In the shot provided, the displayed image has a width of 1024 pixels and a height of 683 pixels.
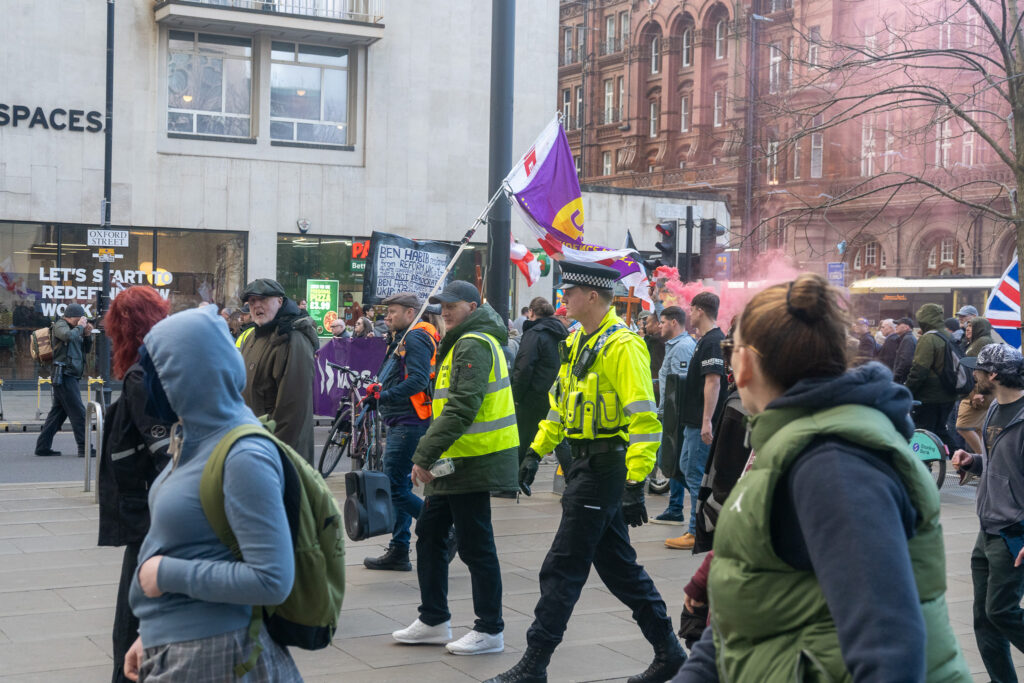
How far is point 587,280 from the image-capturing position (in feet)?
18.6

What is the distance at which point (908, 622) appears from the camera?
6.51 ft

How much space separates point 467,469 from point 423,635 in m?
0.92

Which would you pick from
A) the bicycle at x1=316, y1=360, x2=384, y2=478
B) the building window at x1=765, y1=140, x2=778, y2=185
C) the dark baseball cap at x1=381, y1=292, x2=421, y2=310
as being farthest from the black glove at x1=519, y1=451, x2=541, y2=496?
the building window at x1=765, y1=140, x2=778, y2=185

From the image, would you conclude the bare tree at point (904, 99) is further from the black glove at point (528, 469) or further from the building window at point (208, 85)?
the building window at point (208, 85)

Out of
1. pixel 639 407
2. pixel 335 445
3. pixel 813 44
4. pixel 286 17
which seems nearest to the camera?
pixel 639 407

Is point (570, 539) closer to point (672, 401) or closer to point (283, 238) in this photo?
point (672, 401)

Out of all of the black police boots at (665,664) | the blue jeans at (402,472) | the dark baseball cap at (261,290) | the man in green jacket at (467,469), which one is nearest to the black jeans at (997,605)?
the black police boots at (665,664)

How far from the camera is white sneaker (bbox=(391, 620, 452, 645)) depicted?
5980mm

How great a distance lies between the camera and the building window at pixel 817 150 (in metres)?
11.7

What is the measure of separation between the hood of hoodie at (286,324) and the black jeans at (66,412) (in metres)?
8.06

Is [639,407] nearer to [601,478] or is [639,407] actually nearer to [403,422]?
[601,478]

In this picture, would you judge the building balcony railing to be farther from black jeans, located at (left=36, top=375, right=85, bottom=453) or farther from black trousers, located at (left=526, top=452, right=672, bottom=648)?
black trousers, located at (left=526, top=452, right=672, bottom=648)

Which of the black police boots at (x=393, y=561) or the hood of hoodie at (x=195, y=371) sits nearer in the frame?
the hood of hoodie at (x=195, y=371)

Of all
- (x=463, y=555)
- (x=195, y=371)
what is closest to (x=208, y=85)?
(x=463, y=555)
